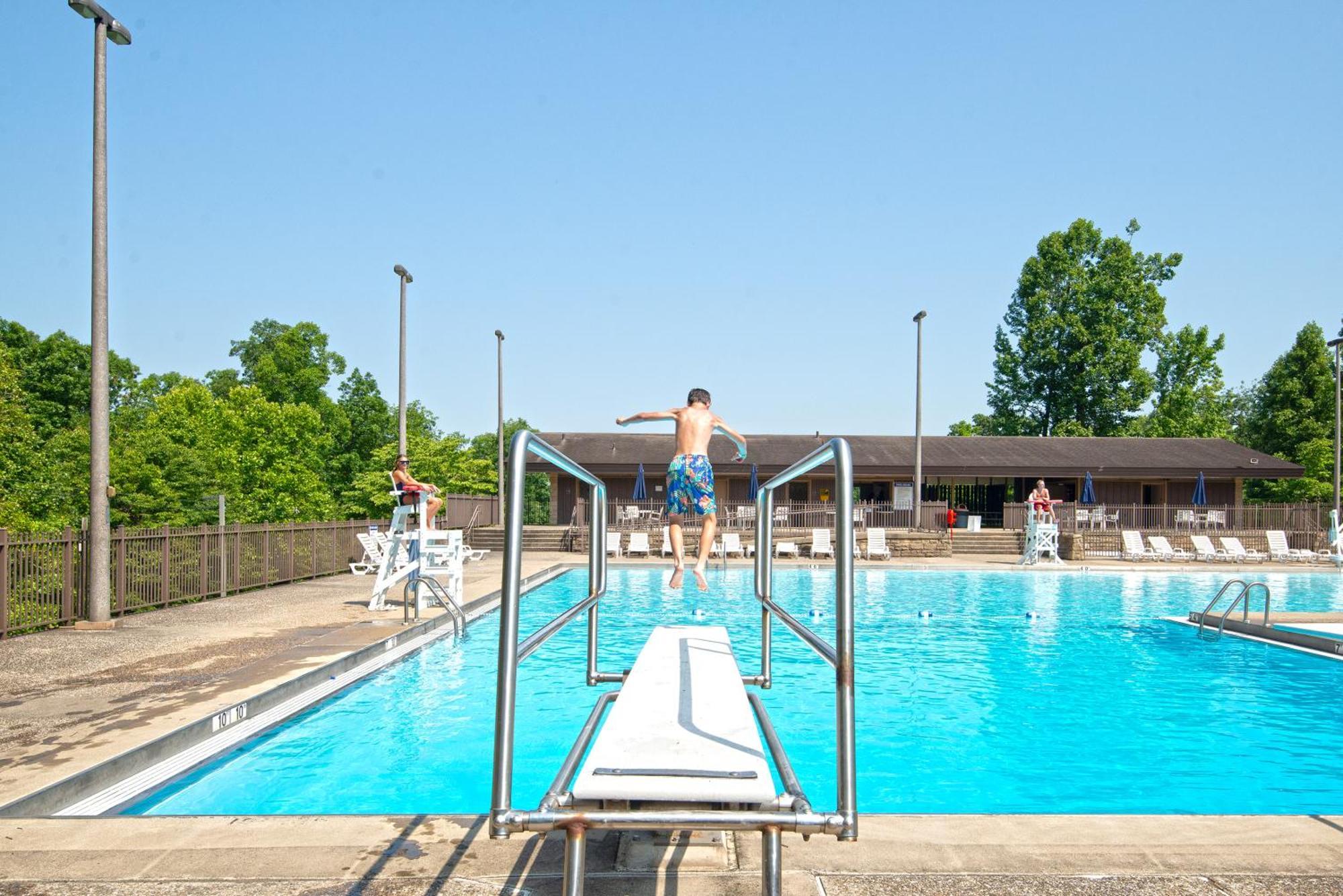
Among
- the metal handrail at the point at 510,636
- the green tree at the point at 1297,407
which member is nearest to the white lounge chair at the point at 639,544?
the metal handrail at the point at 510,636

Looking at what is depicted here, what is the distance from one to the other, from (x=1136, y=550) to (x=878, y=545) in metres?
7.16

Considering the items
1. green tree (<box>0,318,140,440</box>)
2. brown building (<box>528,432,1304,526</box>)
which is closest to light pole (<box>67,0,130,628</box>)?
brown building (<box>528,432,1304,526</box>)

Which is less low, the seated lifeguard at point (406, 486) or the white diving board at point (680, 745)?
the seated lifeguard at point (406, 486)

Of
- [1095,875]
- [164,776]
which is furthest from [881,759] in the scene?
[164,776]

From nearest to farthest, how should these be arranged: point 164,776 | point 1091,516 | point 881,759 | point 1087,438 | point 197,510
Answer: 1. point 164,776
2. point 881,759
3. point 1091,516
4. point 197,510
5. point 1087,438

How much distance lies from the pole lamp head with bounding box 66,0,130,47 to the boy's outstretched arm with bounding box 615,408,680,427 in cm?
815

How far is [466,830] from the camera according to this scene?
372 cm

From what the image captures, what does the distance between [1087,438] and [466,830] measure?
1725 inches

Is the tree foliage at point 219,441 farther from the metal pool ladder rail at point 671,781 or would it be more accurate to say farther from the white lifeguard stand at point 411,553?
the metal pool ladder rail at point 671,781

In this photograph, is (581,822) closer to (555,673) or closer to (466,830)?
(466,830)

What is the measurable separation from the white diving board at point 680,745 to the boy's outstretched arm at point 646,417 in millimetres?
2651

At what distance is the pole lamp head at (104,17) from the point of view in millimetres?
9875

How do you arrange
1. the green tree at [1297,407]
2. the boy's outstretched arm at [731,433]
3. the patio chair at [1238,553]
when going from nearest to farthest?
1. the boy's outstretched arm at [731,433]
2. the patio chair at [1238,553]
3. the green tree at [1297,407]

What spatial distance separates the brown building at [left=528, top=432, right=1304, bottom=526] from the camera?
36469 millimetres
